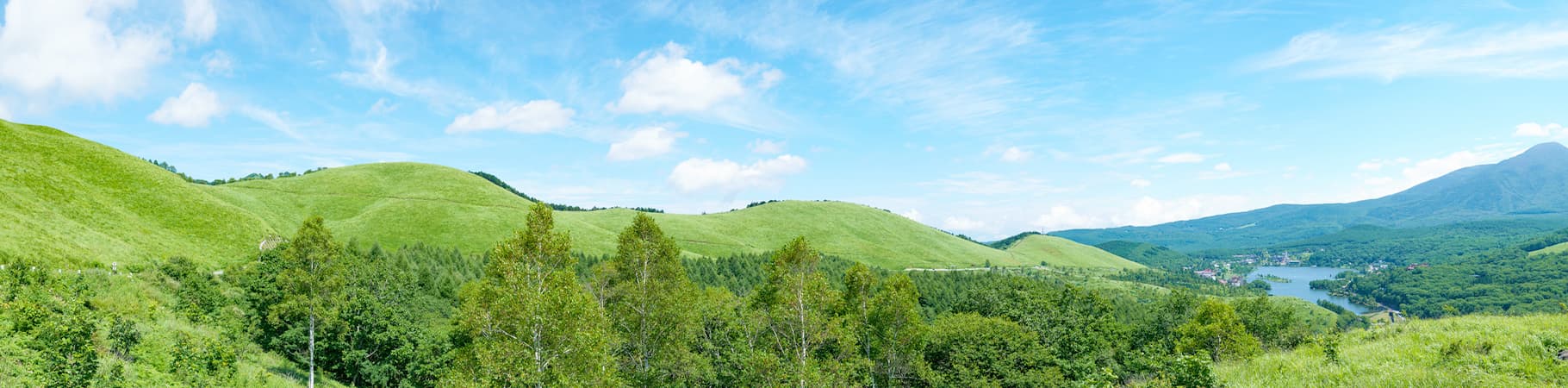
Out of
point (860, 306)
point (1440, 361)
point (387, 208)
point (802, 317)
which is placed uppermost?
point (387, 208)

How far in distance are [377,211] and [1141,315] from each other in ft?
627

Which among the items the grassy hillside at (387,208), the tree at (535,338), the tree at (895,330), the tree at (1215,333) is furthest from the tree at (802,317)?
the grassy hillside at (387,208)

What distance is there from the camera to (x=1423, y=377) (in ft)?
43.5

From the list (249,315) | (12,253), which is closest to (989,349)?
(249,315)

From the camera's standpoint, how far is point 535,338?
2953 cm

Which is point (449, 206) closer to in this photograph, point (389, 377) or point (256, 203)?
point (256, 203)

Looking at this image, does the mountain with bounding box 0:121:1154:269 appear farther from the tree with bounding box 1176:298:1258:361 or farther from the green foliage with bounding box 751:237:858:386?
the tree with bounding box 1176:298:1258:361

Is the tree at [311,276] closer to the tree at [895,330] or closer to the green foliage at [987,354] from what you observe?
the tree at [895,330]

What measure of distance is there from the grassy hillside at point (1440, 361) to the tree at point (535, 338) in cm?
2634

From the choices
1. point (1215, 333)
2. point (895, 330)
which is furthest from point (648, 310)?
point (1215, 333)

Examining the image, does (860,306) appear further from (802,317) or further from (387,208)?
(387,208)

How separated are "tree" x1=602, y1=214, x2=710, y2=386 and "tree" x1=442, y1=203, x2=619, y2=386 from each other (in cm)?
899

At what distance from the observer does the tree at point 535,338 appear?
93.1 feet

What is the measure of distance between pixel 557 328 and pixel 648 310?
1351 centimetres
